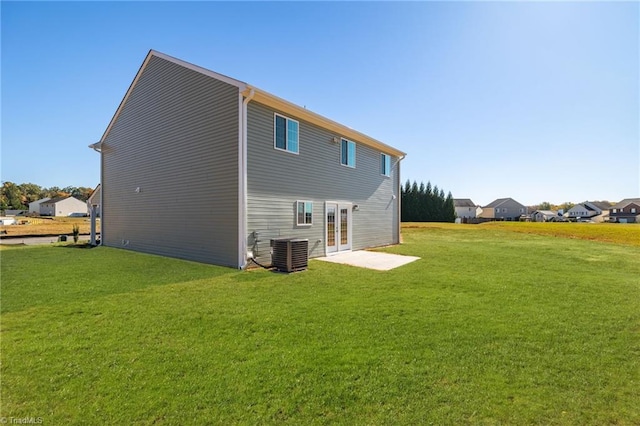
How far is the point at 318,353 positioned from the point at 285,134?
26.9ft

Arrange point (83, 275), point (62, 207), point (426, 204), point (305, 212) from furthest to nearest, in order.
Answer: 1. point (62, 207)
2. point (426, 204)
3. point (305, 212)
4. point (83, 275)

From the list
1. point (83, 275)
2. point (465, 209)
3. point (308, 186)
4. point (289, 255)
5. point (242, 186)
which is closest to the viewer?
point (83, 275)

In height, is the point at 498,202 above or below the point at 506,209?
above

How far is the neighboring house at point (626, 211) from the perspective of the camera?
2598 inches

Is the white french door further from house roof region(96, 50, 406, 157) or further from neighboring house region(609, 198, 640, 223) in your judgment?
neighboring house region(609, 198, 640, 223)

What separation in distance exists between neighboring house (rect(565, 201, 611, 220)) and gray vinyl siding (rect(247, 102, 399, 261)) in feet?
315

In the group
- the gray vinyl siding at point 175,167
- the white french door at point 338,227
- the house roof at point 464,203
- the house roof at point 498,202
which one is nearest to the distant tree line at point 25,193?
the gray vinyl siding at point 175,167

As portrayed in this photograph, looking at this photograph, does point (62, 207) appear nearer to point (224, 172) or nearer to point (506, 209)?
point (224, 172)

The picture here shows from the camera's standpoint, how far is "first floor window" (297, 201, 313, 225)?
35.3 feet

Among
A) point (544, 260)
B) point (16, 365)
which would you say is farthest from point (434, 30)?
point (16, 365)

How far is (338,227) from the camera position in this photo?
12.5 meters

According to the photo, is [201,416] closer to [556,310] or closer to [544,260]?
[556,310]

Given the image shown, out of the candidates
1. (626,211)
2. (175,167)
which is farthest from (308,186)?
(626,211)

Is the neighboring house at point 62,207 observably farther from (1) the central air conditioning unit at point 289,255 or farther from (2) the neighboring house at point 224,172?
(1) the central air conditioning unit at point 289,255
